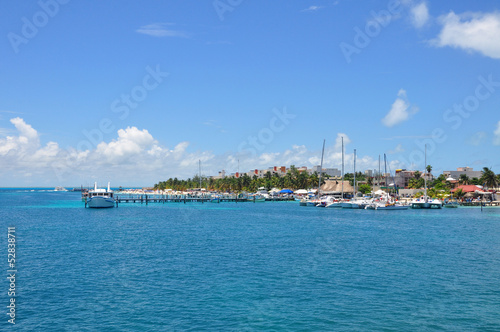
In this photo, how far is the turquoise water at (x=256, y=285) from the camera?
2214cm

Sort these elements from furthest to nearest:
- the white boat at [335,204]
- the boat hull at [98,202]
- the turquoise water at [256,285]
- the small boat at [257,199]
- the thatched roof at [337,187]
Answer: the thatched roof at [337,187]
the small boat at [257,199]
the white boat at [335,204]
the boat hull at [98,202]
the turquoise water at [256,285]

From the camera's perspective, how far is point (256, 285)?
28859 millimetres

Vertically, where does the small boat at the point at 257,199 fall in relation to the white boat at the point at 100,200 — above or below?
below

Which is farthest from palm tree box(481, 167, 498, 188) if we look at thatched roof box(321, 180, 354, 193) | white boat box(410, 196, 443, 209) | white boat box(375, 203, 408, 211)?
white boat box(375, 203, 408, 211)

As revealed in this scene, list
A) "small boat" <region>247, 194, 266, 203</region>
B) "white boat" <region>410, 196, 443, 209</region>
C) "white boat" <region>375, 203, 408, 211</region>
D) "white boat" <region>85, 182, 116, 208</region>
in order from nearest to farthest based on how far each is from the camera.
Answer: "white boat" <region>375, 203, 408, 211</region> < "white boat" <region>85, 182, 116, 208</region> < "white boat" <region>410, 196, 443, 209</region> < "small boat" <region>247, 194, 266, 203</region>

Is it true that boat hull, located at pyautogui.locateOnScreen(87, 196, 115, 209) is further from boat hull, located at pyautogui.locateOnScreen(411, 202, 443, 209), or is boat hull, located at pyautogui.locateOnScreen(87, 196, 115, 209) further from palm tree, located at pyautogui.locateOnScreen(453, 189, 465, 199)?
palm tree, located at pyautogui.locateOnScreen(453, 189, 465, 199)

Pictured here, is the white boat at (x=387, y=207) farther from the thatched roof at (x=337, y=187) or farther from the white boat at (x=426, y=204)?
the thatched roof at (x=337, y=187)

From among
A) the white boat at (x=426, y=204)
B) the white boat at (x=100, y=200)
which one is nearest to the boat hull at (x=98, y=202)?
the white boat at (x=100, y=200)

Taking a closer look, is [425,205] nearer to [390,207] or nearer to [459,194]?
[390,207]

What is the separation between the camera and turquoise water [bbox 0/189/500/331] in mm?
22141

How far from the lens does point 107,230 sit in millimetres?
63594

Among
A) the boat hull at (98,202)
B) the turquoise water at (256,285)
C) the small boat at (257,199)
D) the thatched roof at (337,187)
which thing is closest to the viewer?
the turquoise water at (256,285)

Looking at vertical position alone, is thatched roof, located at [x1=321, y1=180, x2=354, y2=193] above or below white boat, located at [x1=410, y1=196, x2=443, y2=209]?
above

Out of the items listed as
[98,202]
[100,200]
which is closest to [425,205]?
[100,200]
